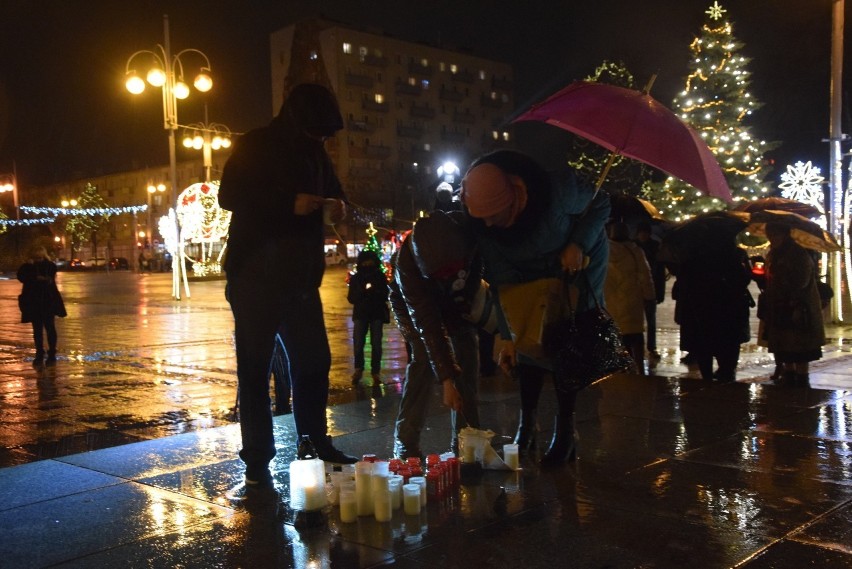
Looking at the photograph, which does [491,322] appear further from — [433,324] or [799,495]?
[799,495]

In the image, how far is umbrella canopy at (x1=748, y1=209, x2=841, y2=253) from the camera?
25.6ft

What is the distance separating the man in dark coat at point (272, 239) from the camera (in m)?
4.30

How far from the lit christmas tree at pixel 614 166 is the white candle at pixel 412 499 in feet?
129

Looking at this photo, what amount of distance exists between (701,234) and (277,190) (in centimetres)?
506

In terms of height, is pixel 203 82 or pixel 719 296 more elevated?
pixel 203 82

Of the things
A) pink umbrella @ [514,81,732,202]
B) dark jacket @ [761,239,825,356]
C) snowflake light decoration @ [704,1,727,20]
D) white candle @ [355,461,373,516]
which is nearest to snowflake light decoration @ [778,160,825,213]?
snowflake light decoration @ [704,1,727,20]

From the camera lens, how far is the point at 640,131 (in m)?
4.87

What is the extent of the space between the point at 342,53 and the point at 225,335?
7955cm

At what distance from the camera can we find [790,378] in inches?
324

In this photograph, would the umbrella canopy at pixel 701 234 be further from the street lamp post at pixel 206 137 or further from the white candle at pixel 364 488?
the street lamp post at pixel 206 137

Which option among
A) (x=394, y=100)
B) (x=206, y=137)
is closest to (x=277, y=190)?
(x=206, y=137)

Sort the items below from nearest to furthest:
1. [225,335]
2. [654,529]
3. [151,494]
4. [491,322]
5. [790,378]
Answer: [654,529] → [151,494] → [491,322] → [790,378] → [225,335]

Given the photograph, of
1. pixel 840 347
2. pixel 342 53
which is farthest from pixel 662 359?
pixel 342 53

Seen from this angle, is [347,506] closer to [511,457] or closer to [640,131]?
[511,457]
